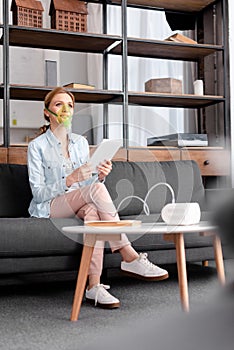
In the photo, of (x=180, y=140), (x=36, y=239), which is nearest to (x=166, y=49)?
(x=180, y=140)

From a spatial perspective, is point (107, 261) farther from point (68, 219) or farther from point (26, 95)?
point (26, 95)

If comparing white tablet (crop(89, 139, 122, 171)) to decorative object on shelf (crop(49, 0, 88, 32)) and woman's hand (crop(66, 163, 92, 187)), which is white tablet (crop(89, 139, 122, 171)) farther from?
decorative object on shelf (crop(49, 0, 88, 32))

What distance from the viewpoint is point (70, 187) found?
245 cm

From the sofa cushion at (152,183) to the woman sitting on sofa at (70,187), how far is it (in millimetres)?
406

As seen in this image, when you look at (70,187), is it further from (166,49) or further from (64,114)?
(166,49)

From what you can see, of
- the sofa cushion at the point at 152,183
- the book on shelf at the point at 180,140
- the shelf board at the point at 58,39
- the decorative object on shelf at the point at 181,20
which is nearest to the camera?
the sofa cushion at the point at 152,183

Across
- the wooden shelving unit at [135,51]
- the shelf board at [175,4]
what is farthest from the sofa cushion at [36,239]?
the shelf board at [175,4]

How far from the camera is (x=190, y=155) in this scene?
3.64 meters

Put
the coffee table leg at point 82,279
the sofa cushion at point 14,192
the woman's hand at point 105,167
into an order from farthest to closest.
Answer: the sofa cushion at point 14,192
the woman's hand at point 105,167
the coffee table leg at point 82,279

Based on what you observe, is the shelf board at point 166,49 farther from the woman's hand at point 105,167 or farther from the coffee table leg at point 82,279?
the coffee table leg at point 82,279

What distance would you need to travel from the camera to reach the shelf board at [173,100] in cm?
370

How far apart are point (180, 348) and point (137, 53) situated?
397 centimetres

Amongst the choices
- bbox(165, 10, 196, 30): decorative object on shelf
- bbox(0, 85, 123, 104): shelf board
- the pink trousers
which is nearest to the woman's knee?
the pink trousers

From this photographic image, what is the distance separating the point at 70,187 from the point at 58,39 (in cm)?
147
